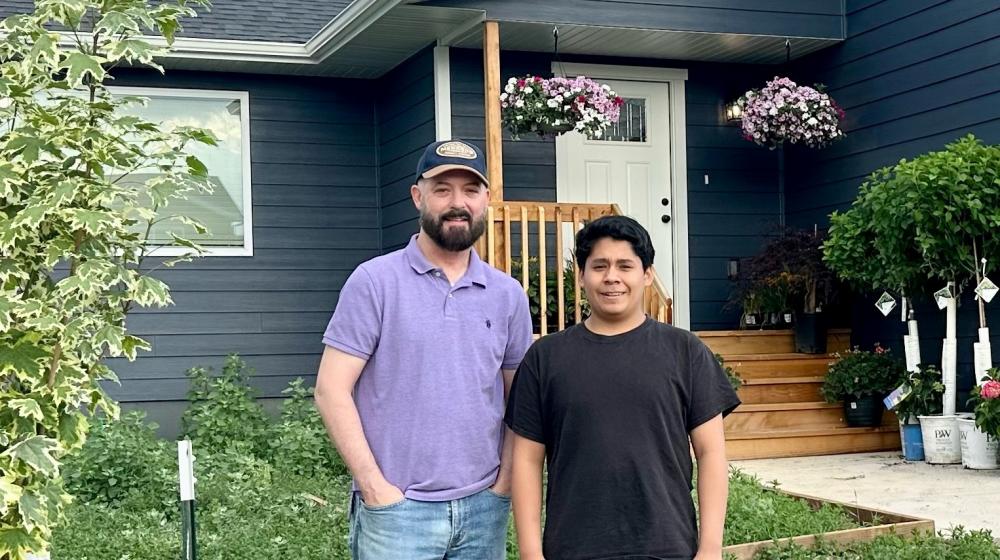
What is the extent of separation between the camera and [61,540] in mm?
5355

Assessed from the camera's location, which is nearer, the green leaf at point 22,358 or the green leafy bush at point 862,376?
the green leaf at point 22,358

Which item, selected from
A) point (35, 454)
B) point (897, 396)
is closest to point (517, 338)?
point (35, 454)

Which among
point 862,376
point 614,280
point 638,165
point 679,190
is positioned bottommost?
point 862,376

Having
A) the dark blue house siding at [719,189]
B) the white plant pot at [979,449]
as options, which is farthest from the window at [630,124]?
the white plant pot at [979,449]

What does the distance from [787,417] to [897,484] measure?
4.84 ft

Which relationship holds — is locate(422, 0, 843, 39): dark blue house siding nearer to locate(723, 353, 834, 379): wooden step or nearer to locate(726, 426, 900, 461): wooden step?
locate(723, 353, 834, 379): wooden step

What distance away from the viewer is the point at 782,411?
818 centimetres

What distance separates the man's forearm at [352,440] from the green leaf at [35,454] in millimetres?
799

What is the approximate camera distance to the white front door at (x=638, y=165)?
30.8ft

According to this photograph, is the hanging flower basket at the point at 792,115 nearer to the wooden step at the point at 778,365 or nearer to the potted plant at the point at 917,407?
the wooden step at the point at 778,365

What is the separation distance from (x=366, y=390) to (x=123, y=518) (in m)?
3.57

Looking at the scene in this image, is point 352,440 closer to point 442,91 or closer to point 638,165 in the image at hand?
point 442,91

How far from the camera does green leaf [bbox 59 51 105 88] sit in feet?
10.5

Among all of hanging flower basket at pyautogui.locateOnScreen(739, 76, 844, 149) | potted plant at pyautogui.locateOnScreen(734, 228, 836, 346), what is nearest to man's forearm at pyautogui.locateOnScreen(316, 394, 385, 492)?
potted plant at pyautogui.locateOnScreen(734, 228, 836, 346)
